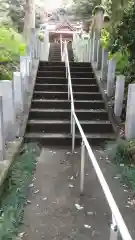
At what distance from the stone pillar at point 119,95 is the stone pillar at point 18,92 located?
2.12m

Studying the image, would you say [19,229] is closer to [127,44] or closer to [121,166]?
[121,166]

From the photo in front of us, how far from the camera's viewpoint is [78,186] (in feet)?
14.4

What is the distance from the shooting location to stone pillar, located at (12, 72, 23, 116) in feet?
20.3

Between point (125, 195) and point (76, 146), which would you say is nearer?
point (125, 195)

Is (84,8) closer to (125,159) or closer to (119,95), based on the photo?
(119,95)

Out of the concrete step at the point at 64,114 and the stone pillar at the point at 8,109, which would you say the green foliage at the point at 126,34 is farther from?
the stone pillar at the point at 8,109

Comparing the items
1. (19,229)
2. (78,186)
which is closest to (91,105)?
(78,186)

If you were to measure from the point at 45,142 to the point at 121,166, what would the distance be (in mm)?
1975

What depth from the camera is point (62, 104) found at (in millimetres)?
7551

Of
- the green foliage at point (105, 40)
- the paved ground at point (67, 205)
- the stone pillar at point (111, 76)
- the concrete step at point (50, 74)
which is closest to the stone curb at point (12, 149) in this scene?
the paved ground at point (67, 205)

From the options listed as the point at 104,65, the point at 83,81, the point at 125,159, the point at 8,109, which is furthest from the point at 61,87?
the point at 125,159

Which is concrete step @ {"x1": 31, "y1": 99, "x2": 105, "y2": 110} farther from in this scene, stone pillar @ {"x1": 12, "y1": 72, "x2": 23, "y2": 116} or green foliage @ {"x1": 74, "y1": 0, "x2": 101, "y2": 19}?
green foliage @ {"x1": 74, "y1": 0, "x2": 101, "y2": 19}

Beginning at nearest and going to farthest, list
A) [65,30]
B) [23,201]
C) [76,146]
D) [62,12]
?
1. [23,201]
2. [76,146]
3. [65,30]
4. [62,12]

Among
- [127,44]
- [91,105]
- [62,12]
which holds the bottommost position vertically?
[91,105]
